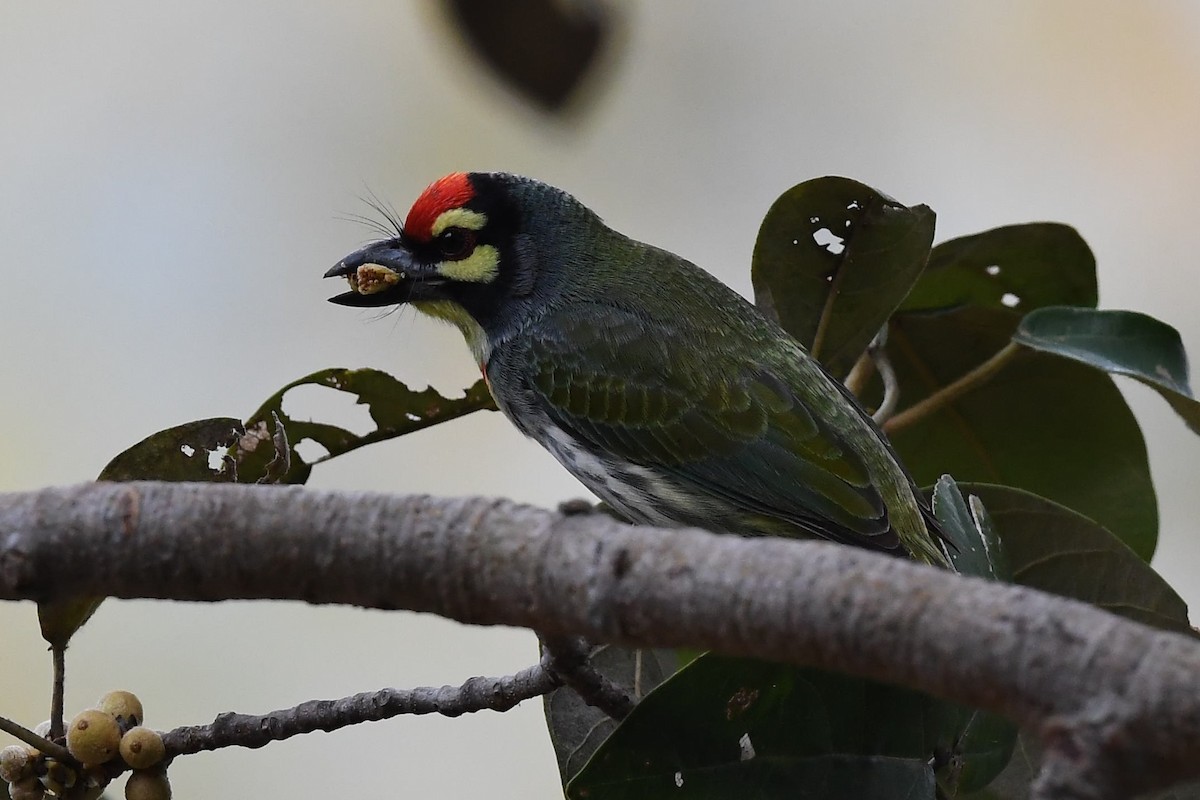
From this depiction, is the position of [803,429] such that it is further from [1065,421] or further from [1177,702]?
[1177,702]

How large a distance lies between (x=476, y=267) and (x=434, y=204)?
142mm

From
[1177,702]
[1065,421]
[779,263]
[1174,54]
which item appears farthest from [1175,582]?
[1177,702]

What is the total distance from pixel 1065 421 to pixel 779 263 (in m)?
0.60

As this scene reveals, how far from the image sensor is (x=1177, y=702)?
0.73m

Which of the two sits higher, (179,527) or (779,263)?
(779,263)

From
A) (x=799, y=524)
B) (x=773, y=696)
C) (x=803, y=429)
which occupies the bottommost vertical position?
(x=773, y=696)

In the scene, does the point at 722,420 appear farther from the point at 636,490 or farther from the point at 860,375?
the point at 860,375

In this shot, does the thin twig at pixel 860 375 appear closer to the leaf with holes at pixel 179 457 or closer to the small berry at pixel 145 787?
the leaf with holes at pixel 179 457

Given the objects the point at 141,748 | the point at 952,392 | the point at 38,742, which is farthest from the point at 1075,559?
the point at 38,742

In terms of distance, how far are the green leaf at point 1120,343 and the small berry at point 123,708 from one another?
1.40 metres

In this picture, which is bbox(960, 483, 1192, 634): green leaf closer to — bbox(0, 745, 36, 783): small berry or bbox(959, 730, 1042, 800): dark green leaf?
bbox(959, 730, 1042, 800): dark green leaf

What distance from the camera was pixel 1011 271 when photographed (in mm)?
2350

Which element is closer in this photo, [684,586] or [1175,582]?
[684,586]

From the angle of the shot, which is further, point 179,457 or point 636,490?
point 636,490
